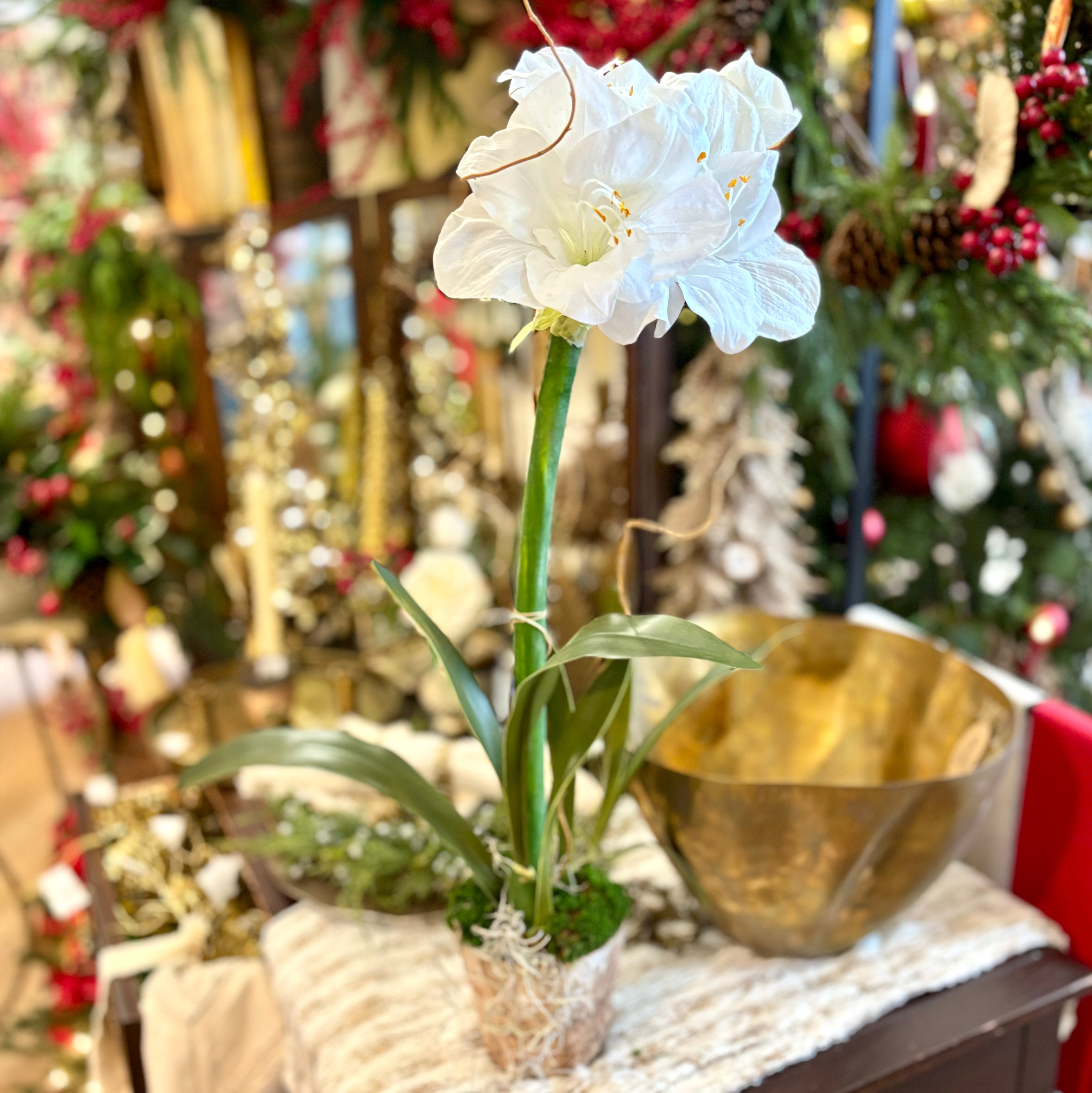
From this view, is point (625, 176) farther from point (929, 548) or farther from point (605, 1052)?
point (929, 548)

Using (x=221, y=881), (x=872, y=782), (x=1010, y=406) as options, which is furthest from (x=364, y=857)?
(x=1010, y=406)

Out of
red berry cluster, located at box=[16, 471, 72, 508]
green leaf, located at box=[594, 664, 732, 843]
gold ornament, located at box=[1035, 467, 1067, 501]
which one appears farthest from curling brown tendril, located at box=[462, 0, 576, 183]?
red berry cluster, located at box=[16, 471, 72, 508]

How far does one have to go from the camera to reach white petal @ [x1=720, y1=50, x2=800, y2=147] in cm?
60

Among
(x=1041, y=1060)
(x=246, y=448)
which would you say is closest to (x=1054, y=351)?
(x=1041, y=1060)

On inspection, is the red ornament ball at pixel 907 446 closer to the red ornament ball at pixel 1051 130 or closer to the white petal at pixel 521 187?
the red ornament ball at pixel 1051 130

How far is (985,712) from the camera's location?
0.92m

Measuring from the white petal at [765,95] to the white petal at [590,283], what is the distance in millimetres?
119

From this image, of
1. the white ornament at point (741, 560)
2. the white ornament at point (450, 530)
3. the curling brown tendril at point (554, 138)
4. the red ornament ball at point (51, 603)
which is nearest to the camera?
the curling brown tendril at point (554, 138)

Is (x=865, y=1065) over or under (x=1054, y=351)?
under

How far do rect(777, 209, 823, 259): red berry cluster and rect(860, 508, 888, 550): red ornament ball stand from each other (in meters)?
0.42

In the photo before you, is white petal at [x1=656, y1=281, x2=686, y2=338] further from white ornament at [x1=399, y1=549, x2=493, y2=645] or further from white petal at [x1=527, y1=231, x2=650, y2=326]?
white ornament at [x1=399, y1=549, x2=493, y2=645]

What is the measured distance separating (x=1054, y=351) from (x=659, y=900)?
649mm

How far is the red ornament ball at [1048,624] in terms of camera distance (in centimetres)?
150

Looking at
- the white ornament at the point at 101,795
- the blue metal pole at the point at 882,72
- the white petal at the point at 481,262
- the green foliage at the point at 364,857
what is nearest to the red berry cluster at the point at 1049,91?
the blue metal pole at the point at 882,72
